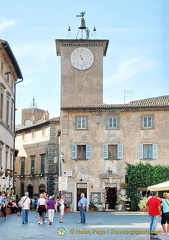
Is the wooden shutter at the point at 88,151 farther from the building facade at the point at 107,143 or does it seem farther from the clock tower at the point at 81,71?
the clock tower at the point at 81,71

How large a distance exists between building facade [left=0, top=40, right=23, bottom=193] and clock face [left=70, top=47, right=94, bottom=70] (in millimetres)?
7171

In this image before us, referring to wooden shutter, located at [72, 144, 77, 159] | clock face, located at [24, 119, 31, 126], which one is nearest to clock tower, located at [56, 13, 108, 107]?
wooden shutter, located at [72, 144, 77, 159]

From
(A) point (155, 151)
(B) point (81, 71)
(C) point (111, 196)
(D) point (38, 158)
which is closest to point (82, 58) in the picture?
(B) point (81, 71)

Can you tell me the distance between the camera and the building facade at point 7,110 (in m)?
34.9

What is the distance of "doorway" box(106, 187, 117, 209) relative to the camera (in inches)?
1704

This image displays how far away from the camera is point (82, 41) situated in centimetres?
4841

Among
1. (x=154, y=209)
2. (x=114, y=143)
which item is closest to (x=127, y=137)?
(x=114, y=143)

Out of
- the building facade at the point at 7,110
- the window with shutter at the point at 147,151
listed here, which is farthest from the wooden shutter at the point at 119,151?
the building facade at the point at 7,110

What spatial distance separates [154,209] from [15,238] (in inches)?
186

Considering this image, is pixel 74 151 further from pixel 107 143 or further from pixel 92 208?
pixel 92 208

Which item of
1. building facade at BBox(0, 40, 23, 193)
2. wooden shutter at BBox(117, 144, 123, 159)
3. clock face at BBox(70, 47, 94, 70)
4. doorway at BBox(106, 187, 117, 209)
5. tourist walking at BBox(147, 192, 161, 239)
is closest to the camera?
tourist walking at BBox(147, 192, 161, 239)

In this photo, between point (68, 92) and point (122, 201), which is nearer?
point (122, 201)

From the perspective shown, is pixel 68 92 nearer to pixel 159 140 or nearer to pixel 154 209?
pixel 159 140

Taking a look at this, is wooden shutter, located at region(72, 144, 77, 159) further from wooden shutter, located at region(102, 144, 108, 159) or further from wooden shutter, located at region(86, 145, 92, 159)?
wooden shutter, located at region(102, 144, 108, 159)
